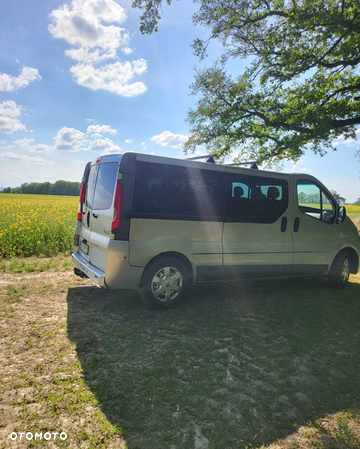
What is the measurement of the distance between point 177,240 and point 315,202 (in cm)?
303

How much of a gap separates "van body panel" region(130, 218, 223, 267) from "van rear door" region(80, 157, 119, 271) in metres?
0.40

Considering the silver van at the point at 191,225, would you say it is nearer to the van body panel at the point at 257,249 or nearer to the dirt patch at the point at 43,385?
the van body panel at the point at 257,249

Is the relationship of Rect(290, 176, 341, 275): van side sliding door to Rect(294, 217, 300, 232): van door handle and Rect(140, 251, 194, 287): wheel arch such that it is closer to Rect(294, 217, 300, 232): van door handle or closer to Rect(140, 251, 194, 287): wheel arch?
Rect(294, 217, 300, 232): van door handle

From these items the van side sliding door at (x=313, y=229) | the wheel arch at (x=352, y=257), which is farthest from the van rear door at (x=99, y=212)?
the wheel arch at (x=352, y=257)

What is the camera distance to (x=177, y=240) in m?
4.41

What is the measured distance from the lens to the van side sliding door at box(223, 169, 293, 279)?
4.92 m

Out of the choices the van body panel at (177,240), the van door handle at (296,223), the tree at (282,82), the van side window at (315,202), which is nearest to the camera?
the van body panel at (177,240)

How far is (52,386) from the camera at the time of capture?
262cm

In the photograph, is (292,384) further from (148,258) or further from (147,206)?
(147,206)

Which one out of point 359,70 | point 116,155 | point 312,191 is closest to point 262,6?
point 359,70

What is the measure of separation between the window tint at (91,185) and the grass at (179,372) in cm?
151

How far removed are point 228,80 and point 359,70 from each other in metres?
5.66

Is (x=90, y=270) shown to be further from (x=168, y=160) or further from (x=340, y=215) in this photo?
(x=340, y=215)

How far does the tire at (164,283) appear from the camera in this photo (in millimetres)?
4270
